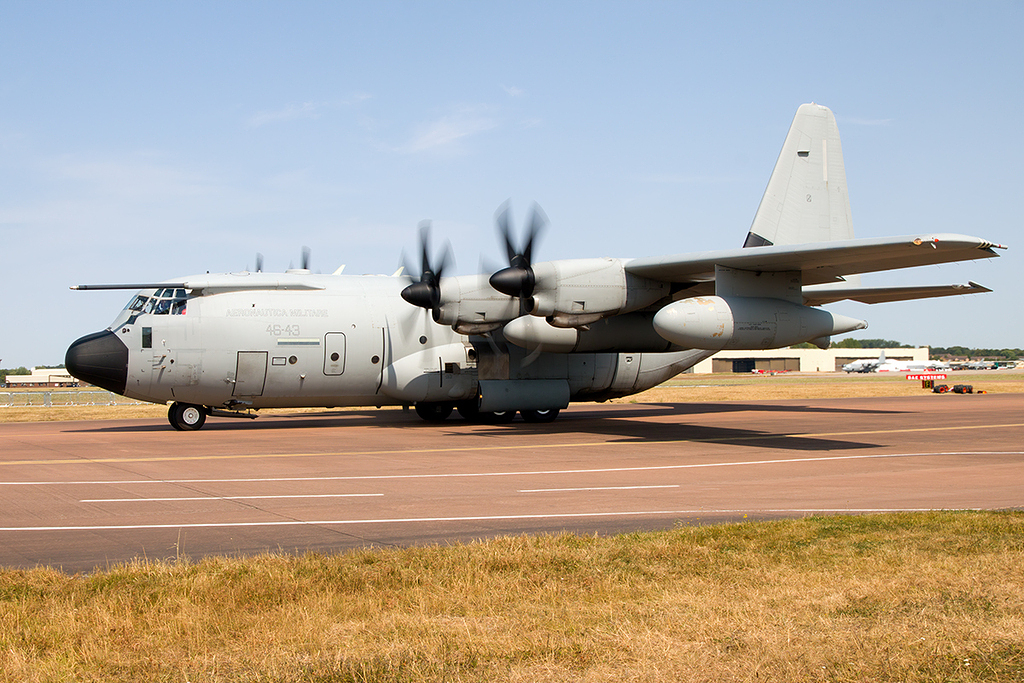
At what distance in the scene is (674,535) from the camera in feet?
29.6

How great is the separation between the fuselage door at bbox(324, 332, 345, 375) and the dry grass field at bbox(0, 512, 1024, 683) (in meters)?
17.0

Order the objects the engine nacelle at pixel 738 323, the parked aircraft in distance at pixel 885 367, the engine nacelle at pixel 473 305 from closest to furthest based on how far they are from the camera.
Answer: the engine nacelle at pixel 738 323 → the engine nacelle at pixel 473 305 → the parked aircraft in distance at pixel 885 367

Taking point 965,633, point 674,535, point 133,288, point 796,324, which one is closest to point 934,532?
point 674,535

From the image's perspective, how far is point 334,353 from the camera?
81.5 feet

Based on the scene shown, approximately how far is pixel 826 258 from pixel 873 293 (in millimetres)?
8834

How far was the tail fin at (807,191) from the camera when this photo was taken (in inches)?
1094

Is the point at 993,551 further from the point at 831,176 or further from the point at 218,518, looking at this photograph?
the point at 831,176

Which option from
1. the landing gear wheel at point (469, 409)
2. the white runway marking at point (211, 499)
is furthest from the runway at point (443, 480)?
the landing gear wheel at point (469, 409)

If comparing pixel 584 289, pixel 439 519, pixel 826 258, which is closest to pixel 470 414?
pixel 584 289

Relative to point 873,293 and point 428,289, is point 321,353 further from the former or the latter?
point 873,293

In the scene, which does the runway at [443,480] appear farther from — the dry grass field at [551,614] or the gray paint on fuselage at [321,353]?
the dry grass field at [551,614]

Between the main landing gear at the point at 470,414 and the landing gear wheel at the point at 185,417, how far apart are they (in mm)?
6497

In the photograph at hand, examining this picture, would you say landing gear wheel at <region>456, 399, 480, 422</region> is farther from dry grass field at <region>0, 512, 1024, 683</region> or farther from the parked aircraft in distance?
the parked aircraft in distance

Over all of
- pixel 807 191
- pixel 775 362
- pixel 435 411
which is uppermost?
pixel 807 191
